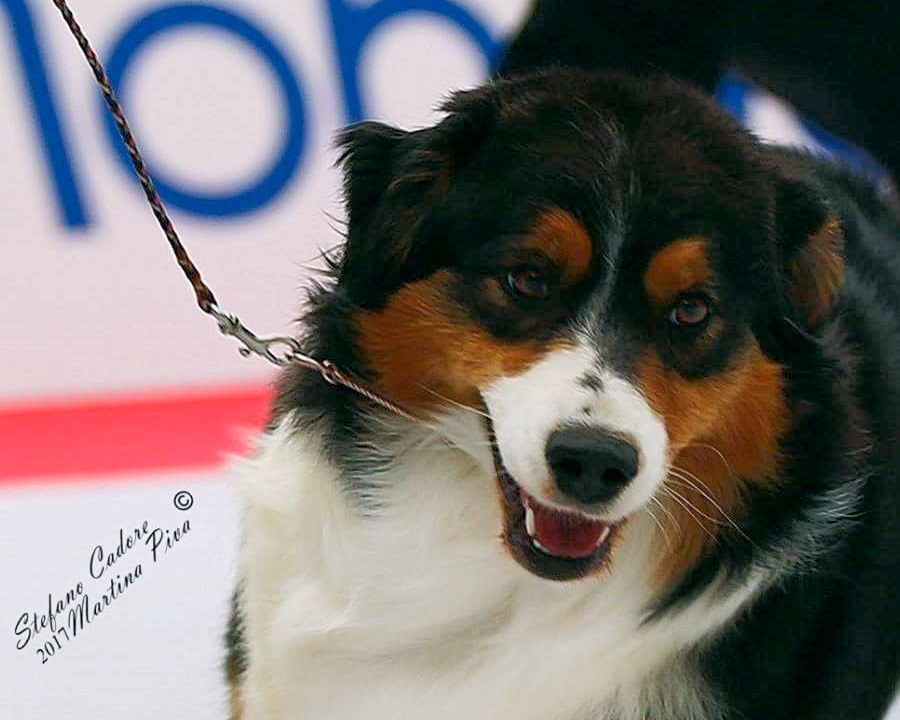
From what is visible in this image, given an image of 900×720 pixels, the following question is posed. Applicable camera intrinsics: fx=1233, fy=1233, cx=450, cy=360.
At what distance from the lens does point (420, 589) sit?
4.31 feet

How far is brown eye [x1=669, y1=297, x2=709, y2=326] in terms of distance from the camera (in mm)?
1162

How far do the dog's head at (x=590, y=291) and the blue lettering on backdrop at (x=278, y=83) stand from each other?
0.98 metres

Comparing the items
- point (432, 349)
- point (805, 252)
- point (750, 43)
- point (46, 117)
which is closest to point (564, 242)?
point (432, 349)

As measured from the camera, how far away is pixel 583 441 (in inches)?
41.6

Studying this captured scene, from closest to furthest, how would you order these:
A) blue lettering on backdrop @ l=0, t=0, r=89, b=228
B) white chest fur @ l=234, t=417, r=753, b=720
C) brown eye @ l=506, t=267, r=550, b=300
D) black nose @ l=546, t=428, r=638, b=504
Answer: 1. black nose @ l=546, t=428, r=638, b=504
2. brown eye @ l=506, t=267, r=550, b=300
3. white chest fur @ l=234, t=417, r=753, b=720
4. blue lettering on backdrop @ l=0, t=0, r=89, b=228

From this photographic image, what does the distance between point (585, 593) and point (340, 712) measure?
32 centimetres

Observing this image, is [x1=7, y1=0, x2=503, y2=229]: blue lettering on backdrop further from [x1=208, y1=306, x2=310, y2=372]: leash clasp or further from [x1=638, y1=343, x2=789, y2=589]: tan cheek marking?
[x1=638, y1=343, x2=789, y2=589]: tan cheek marking

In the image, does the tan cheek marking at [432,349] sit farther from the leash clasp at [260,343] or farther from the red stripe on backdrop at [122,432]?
the red stripe on backdrop at [122,432]

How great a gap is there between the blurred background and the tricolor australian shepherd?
755 mm

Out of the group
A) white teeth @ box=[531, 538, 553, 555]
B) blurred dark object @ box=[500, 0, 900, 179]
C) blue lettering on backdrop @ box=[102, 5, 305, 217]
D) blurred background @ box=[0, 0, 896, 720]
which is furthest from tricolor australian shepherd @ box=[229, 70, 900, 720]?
blue lettering on backdrop @ box=[102, 5, 305, 217]

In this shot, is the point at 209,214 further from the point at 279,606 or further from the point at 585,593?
the point at 585,593

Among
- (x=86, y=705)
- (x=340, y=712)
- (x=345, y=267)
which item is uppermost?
(x=345, y=267)

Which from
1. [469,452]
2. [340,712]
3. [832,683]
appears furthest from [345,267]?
[832,683]

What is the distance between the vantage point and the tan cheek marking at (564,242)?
3.71ft
